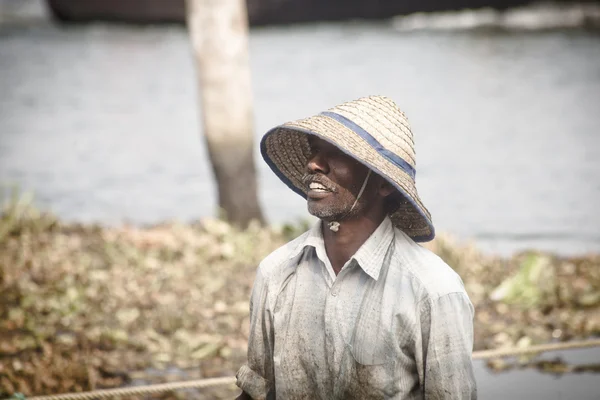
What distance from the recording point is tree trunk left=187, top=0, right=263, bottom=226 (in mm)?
8406

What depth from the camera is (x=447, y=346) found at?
105 inches

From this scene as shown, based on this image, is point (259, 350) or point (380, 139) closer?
point (380, 139)

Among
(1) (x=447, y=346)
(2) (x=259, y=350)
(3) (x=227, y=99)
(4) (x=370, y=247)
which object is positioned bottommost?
(3) (x=227, y=99)

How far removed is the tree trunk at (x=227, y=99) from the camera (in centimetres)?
841

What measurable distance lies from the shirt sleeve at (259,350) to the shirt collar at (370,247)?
0.58ft

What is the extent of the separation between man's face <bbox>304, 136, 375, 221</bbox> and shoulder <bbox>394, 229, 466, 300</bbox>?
214 mm

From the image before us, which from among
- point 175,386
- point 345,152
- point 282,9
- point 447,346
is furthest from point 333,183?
point 282,9

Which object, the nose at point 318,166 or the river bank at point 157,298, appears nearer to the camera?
the nose at point 318,166

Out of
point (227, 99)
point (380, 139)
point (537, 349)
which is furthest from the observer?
point (227, 99)

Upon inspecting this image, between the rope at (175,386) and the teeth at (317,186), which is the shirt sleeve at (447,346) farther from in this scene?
the rope at (175,386)

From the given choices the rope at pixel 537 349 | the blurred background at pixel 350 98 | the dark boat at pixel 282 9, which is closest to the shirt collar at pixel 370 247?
the rope at pixel 537 349

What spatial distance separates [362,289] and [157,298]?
4256 millimetres

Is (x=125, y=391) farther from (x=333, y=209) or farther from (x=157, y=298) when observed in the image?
(x=333, y=209)

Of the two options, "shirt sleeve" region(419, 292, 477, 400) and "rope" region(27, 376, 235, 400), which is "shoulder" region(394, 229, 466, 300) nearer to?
"shirt sleeve" region(419, 292, 477, 400)
